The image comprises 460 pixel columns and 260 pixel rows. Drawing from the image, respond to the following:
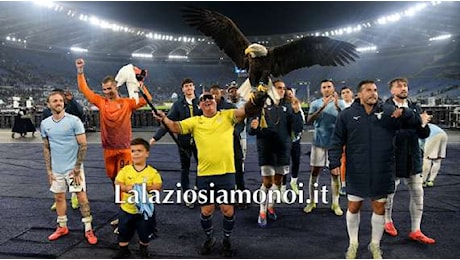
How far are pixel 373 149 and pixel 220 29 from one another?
9.40 feet

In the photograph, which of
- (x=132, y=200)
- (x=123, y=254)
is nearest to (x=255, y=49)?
(x=132, y=200)

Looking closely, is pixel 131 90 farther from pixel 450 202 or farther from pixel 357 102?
pixel 450 202

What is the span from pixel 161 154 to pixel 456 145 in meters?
8.15

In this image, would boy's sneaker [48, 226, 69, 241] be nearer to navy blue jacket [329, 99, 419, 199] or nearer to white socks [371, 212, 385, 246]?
navy blue jacket [329, 99, 419, 199]

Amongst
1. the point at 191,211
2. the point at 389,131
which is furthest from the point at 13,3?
the point at 389,131

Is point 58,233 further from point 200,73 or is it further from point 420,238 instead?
point 200,73

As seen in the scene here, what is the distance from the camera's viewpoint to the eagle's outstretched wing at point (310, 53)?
4.81 m

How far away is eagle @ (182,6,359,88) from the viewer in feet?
15.7

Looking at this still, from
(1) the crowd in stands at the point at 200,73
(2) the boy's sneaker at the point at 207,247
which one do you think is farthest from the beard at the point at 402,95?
(1) the crowd in stands at the point at 200,73

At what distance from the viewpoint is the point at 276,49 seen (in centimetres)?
479

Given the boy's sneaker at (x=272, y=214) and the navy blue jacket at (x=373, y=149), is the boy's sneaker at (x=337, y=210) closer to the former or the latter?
the boy's sneaker at (x=272, y=214)

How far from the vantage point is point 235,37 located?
5164 millimetres

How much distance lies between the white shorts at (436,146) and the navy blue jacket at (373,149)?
10.6ft

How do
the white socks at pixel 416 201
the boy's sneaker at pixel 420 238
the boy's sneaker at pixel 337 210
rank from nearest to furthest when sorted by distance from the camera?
the boy's sneaker at pixel 420 238 < the white socks at pixel 416 201 < the boy's sneaker at pixel 337 210
